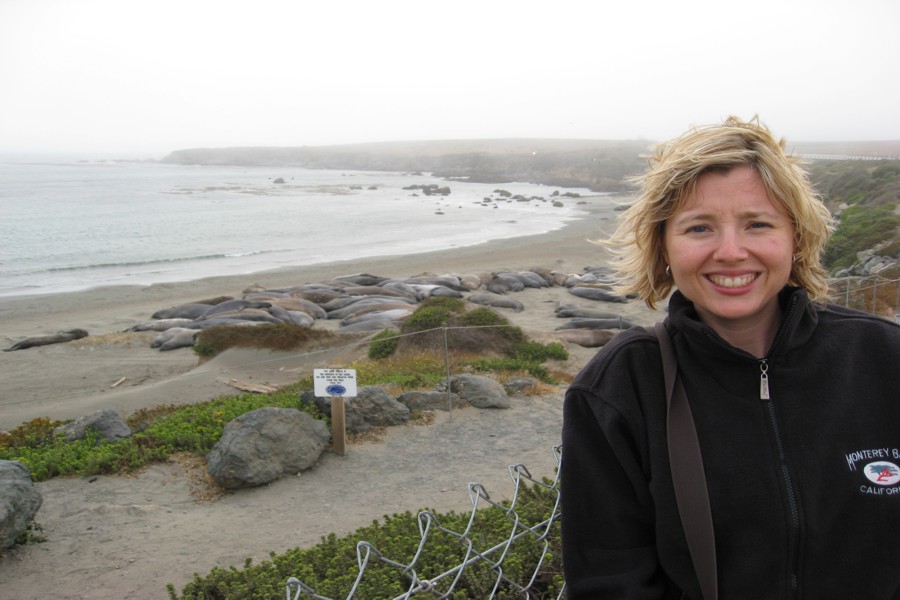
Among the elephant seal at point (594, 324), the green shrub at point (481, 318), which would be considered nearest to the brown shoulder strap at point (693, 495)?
the green shrub at point (481, 318)

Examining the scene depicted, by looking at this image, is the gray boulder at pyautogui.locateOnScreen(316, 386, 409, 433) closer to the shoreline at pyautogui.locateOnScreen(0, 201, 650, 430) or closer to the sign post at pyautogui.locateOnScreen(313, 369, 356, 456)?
the sign post at pyautogui.locateOnScreen(313, 369, 356, 456)

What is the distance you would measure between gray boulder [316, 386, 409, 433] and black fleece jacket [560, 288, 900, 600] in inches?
295

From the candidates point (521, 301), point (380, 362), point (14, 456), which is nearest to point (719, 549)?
point (14, 456)

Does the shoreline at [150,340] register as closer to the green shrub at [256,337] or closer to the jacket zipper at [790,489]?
the green shrub at [256,337]

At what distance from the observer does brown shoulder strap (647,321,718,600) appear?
190 centimetres

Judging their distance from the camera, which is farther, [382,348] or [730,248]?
[382,348]

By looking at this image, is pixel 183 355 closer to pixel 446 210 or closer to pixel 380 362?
pixel 380 362

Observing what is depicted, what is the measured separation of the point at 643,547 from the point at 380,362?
451 inches

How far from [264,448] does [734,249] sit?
6.70 meters

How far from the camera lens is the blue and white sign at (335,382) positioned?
837 centimetres

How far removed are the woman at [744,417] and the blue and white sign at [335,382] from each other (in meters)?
6.48

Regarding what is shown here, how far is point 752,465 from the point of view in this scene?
195 centimetres

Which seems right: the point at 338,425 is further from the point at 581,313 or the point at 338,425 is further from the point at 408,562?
the point at 581,313

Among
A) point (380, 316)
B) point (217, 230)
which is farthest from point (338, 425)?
point (217, 230)
